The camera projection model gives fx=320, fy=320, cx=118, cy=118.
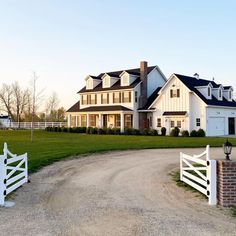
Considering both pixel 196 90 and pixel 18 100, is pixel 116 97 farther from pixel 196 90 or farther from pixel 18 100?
pixel 18 100

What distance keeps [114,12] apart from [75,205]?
15.5 metres

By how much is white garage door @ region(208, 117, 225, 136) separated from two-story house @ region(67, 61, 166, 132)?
8732mm

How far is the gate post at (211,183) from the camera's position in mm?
7527

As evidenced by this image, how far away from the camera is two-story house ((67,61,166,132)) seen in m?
42.1

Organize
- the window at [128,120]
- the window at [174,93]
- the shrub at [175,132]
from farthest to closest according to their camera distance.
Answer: the window at [128,120] → the window at [174,93] → the shrub at [175,132]

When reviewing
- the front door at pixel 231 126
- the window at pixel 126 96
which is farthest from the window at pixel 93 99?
the front door at pixel 231 126

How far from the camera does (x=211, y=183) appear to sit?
7.61m

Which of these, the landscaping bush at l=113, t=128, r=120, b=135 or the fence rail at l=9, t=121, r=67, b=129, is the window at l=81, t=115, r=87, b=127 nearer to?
the landscaping bush at l=113, t=128, r=120, b=135

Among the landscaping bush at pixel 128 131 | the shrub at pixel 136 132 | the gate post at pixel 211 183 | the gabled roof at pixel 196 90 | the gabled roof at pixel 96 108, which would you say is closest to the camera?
the gate post at pixel 211 183

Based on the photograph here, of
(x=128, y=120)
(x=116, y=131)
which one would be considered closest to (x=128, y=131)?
(x=116, y=131)

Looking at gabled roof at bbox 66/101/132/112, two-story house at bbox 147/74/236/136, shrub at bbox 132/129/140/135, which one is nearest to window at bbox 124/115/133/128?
gabled roof at bbox 66/101/132/112

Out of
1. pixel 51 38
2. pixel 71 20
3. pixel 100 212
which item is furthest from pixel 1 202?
pixel 51 38

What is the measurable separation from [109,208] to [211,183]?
2.51m

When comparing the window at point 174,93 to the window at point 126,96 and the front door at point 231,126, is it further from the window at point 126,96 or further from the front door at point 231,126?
the front door at point 231,126
